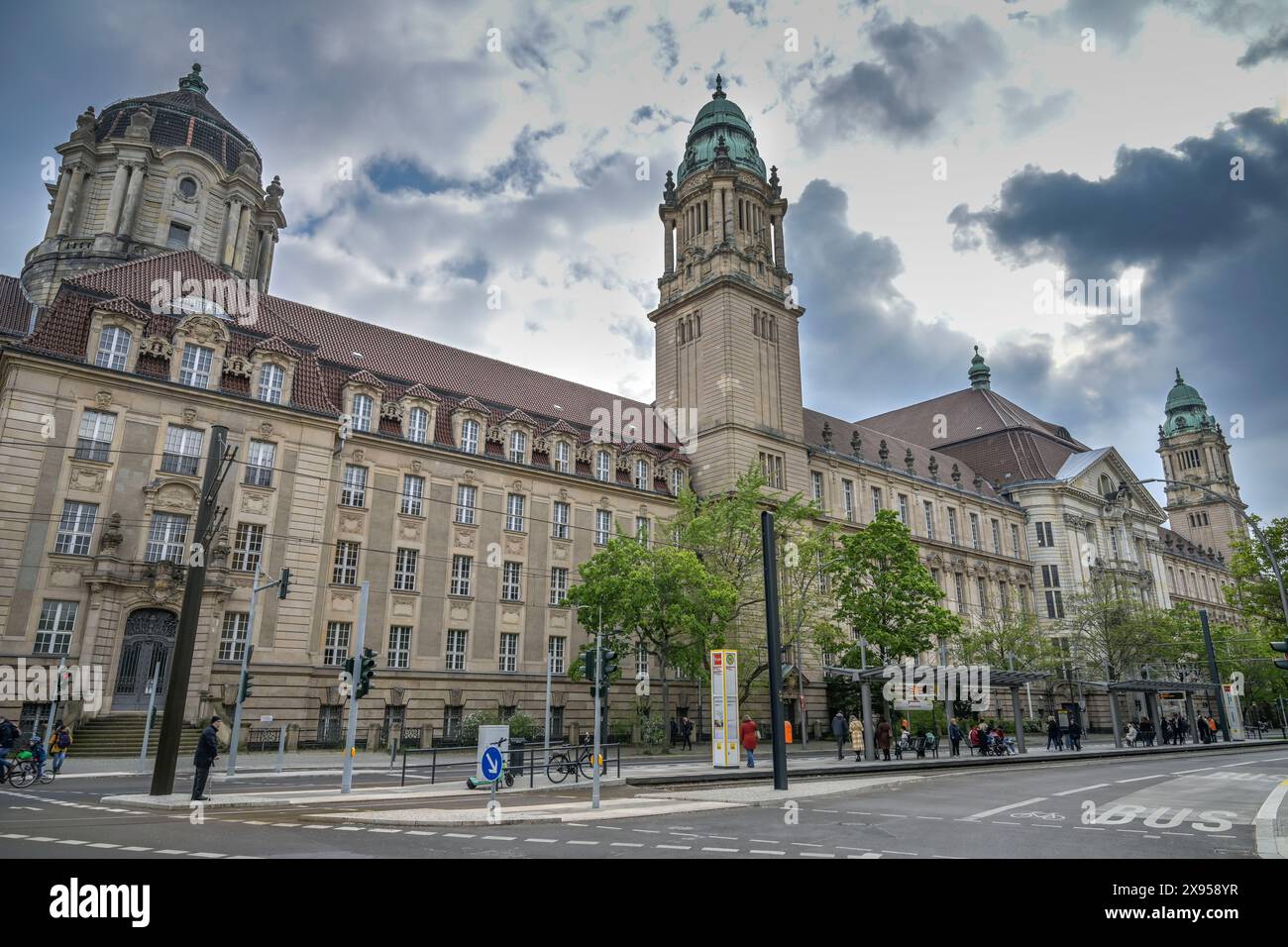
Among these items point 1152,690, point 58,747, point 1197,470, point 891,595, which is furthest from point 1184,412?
point 58,747

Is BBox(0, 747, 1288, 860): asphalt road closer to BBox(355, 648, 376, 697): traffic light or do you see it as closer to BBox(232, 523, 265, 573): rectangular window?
BBox(355, 648, 376, 697): traffic light

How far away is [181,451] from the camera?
34.3m

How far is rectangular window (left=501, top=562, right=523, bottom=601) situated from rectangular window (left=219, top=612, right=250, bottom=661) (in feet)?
42.8

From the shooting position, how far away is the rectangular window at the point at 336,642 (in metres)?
36.9

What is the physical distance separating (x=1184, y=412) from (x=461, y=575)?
130 meters

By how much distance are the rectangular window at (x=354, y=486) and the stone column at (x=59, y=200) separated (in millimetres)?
30472

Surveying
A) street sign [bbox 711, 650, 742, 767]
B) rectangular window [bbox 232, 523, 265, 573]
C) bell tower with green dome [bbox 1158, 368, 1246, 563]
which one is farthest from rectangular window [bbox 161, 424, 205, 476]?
bell tower with green dome [bbox 1158, 368, 1246, 563]

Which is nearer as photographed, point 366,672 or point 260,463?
point 366,672

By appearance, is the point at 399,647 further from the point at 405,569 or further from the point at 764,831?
the point at 764,831

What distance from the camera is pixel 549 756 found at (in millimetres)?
24125

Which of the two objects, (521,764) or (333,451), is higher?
(333,451)
